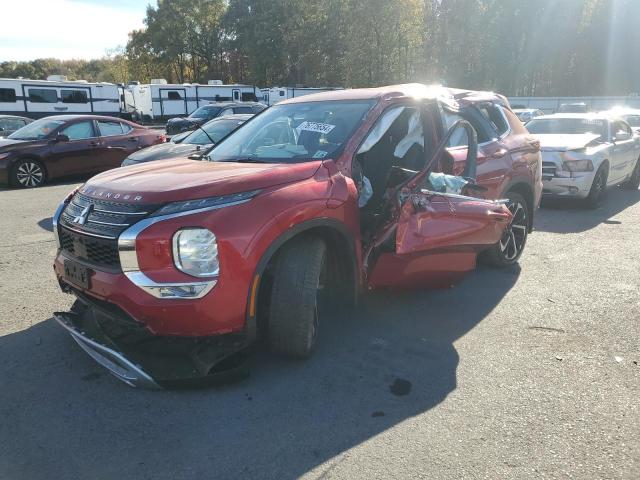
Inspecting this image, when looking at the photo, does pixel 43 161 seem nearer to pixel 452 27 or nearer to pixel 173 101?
pixel 173 101

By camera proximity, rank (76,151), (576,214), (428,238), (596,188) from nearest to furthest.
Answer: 1. (428,238)
2. (576,214)
3. (596,188)
4. (76,151)

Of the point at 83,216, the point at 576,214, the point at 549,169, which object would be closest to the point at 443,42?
the point at 549,169

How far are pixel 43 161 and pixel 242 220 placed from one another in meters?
10.3

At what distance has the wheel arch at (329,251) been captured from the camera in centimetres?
310

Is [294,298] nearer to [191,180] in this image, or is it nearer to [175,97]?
[191,180]

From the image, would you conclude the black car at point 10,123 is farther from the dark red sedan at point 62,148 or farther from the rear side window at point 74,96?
the rear side window at point 74,96

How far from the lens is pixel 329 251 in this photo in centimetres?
373

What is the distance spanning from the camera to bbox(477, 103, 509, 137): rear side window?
550cm

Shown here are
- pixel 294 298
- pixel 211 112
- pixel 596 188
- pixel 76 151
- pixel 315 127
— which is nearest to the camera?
pixel 294 298

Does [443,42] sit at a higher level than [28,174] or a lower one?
higher

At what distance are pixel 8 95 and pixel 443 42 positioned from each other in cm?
3326

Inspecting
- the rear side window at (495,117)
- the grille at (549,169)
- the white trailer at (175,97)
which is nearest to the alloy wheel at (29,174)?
the rear side window at (495,117)

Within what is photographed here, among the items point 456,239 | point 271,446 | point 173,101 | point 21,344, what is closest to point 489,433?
point 271,446

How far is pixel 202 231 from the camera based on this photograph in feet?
9.59
